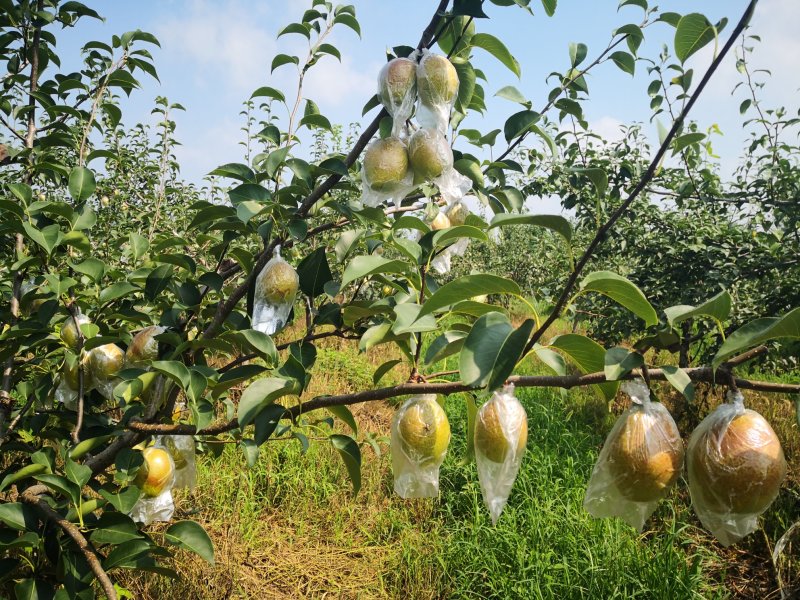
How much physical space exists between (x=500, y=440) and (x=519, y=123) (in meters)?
0.55

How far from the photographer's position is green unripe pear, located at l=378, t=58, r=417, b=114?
0.81 m

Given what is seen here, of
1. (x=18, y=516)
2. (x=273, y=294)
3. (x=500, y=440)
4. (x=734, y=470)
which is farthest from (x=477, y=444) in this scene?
(x=18, y=516)

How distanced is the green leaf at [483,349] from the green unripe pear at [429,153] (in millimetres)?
306

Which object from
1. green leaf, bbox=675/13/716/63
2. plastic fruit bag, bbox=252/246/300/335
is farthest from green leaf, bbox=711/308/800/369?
plastic fruit bag, bbox=252/246/300/335

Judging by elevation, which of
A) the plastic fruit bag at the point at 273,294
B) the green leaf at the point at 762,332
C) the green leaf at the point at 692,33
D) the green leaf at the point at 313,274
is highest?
the green leaf at the point at 692,33

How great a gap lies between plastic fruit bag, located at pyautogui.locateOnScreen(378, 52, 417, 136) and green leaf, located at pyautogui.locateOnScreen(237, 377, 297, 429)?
1.42 ft

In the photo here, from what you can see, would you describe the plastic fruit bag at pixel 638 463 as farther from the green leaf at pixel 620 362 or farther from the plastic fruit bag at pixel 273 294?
the plastic fruit bag at pixel 273 294

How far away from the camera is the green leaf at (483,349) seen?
0.55m

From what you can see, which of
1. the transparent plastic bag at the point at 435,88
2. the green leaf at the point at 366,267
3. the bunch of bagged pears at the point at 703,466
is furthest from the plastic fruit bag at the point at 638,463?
the transparent plastic bag at the point at 435,88

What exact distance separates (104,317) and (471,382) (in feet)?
3.17

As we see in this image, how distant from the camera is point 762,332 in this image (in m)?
0.52

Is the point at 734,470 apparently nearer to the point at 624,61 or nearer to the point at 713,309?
the point at 713,309

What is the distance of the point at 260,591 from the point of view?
225cm

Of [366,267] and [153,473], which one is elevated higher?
[366,267]
